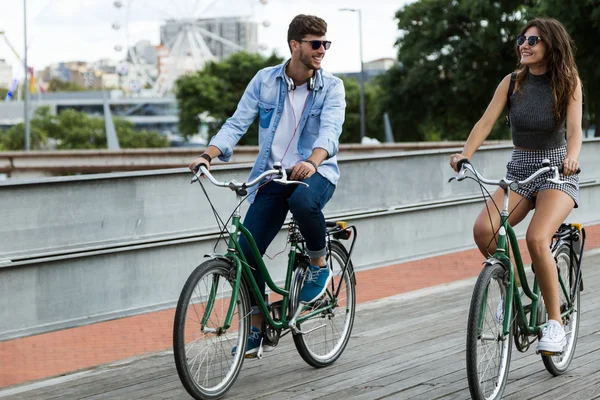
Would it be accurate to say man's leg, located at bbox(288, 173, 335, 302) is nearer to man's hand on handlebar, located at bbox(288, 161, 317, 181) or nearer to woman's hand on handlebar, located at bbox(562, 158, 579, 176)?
man's hand on handlebar, located at bbox(288, 161, 317, 181)

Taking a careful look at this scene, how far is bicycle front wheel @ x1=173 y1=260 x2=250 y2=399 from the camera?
466 cm

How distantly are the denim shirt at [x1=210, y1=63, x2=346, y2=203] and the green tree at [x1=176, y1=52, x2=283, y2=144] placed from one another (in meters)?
80.0

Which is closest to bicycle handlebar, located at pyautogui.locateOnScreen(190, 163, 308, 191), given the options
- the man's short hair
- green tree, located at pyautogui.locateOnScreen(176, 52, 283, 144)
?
the man's short hair

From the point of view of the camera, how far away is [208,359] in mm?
4898

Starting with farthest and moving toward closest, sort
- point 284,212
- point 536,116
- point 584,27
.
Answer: point 584,27 → point 284,212 → point 536,116

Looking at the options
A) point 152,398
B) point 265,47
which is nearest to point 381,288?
point 152,398

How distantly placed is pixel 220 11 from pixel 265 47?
2615 cm

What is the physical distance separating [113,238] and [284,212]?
2304 mm

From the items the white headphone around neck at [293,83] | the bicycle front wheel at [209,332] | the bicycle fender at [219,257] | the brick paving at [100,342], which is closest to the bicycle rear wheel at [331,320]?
the bicycle front wheel at [209,332]

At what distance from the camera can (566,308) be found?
18.0 feet

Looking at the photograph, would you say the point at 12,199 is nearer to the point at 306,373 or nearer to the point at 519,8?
the point at 306,373

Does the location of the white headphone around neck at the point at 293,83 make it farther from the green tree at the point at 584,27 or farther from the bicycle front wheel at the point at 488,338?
the green tree at the point at 584,27

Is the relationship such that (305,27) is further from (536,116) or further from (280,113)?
(536,116)

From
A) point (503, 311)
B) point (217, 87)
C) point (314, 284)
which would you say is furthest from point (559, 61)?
point (217, 87)
